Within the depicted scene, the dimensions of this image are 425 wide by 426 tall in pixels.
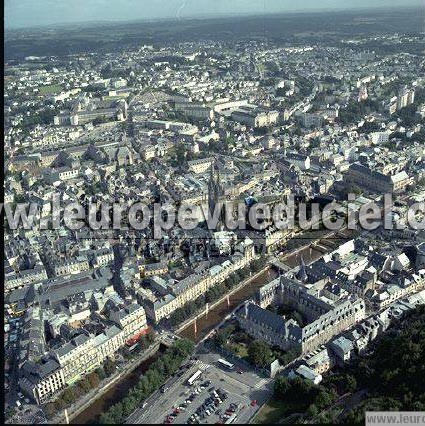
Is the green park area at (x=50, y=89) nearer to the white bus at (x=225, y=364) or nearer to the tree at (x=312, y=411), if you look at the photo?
the white bus at (x=225, y=364)

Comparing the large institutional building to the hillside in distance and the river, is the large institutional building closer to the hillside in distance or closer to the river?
the river

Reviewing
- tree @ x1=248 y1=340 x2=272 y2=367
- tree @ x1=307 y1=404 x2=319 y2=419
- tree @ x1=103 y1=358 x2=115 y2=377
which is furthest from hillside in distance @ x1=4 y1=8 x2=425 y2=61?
tree @ x1=307 y1=404 x2=319 y2=419

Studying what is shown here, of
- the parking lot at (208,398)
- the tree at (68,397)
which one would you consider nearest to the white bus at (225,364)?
the parking lot at (208,398)

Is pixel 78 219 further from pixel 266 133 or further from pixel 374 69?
pixel 374 69

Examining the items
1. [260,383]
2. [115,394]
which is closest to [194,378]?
→ [260,383]

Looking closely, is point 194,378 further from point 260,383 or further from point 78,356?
point 78,356

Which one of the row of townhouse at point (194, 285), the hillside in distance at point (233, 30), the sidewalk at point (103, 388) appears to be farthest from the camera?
the hillside in distance at point (233, 30)
